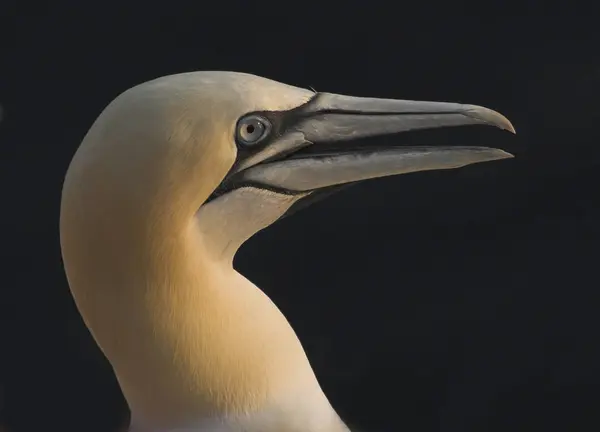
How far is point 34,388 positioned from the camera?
17.7 ft

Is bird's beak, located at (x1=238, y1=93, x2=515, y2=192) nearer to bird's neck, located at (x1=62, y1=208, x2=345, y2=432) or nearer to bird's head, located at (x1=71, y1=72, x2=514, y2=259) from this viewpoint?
bird's head, located at (x1=71, y1=72, x2=514, y2=259)

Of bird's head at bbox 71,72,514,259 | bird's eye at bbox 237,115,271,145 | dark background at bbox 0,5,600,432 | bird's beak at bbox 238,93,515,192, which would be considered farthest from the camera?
dark background at bbox 0,5,600,432

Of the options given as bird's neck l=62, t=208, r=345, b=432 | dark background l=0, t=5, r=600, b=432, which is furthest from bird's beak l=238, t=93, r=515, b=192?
dark background l=0, t=5, r=600, b=432

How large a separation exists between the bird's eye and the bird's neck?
25 centimetres

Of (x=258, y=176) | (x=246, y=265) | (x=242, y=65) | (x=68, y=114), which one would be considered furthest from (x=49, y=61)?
(x=258, y=176)

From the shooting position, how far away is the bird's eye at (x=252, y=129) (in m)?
2.59

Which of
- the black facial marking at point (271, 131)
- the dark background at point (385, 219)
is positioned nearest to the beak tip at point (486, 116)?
the black facial marking at point (271, 131)

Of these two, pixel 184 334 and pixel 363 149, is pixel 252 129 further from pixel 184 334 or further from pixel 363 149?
pixel 184 334

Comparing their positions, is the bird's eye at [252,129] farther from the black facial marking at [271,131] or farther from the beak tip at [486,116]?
the beak tip at [486,116]

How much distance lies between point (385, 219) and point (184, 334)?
125 inches

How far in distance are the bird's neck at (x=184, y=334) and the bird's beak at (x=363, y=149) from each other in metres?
0.31

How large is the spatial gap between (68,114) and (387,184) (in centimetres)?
170

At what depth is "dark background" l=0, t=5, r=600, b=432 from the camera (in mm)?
5207

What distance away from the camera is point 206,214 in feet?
8.52
